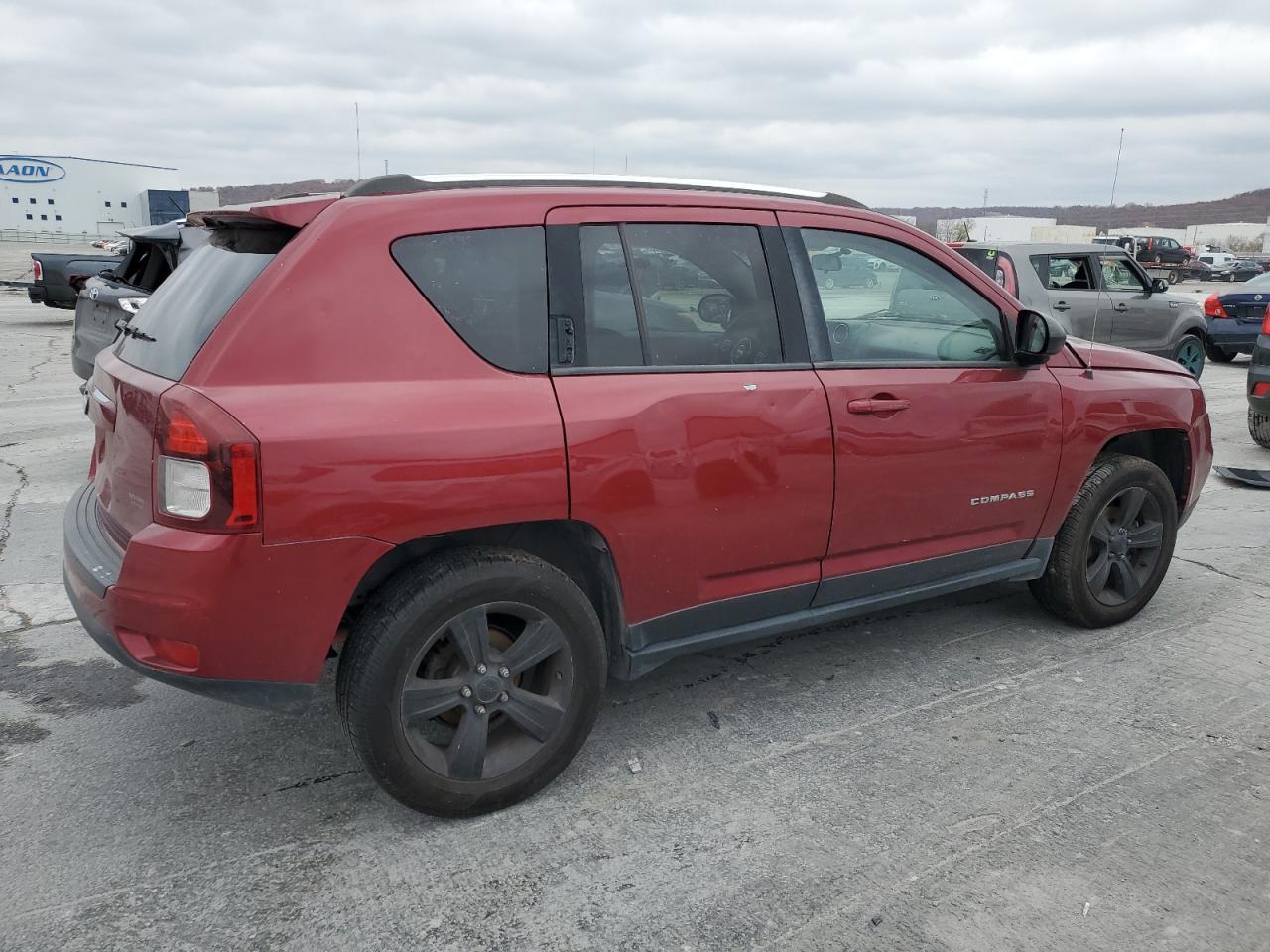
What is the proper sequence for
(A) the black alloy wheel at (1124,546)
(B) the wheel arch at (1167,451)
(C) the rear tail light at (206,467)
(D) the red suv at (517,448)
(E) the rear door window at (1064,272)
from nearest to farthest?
(C) the rear tail light at (206,467)
(D) the red suv at (517,448)
(A) the black alloy wheel at (1124,546)
(B) the wheel arch at (1167,451)
(E) the rear door window at (1064,272)

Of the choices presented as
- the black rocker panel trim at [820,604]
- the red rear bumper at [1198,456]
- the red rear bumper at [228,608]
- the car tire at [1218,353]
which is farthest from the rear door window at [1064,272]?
the red rear bumper at [228,608]

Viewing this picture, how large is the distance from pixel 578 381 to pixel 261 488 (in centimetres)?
95

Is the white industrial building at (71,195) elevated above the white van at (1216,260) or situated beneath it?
elevated above

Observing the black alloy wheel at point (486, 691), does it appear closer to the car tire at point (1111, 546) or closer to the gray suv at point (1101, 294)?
the car tire at point (1111, 546)

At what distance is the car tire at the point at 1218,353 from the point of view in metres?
14.6

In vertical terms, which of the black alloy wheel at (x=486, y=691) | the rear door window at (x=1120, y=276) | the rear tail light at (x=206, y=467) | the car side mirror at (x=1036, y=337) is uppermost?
the rear door window at (x=1120, y=276)

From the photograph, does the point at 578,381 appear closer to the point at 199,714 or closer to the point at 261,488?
the point at 261,488

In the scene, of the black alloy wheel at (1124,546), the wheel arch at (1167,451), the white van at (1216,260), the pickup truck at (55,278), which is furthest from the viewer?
the white van at (1216,260)

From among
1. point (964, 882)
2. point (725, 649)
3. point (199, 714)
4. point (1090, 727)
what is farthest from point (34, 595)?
point (1090, 727)

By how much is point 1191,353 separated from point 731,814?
474 inches

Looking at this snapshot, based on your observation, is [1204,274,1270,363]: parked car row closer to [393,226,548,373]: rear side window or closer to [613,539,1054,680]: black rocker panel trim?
[613,539,1054,680]: black rocker panel trim

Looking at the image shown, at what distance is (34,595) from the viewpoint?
185 inches

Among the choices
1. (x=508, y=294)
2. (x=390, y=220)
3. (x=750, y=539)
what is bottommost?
(x=750, y=539)

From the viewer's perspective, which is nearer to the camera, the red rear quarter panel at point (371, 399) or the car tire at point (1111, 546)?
the red rear quarter panel at point (371, 399)
